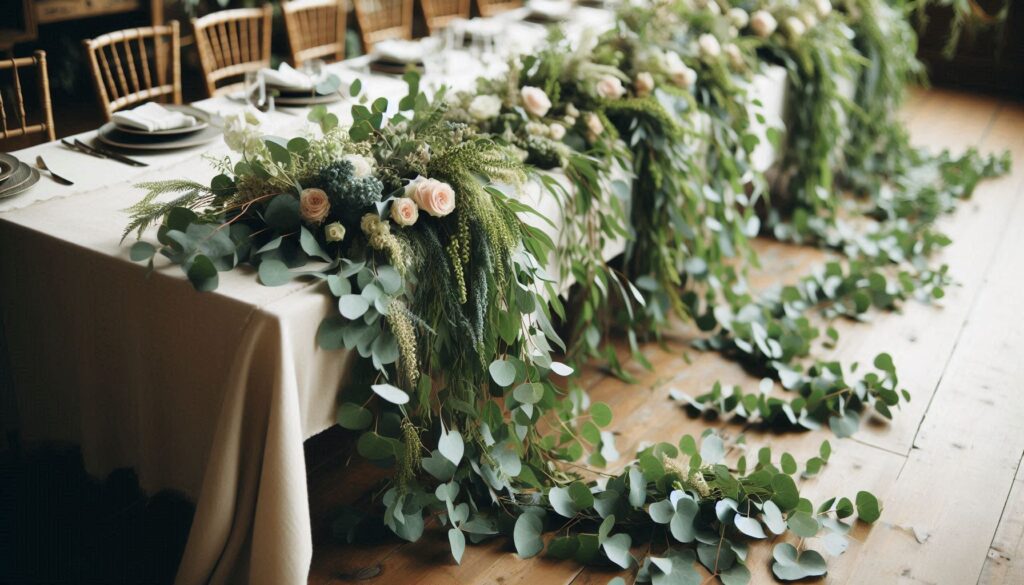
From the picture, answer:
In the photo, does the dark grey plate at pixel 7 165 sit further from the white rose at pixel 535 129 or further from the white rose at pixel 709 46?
the white rose at pixel 709 46

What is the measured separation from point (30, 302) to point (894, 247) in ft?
10.4

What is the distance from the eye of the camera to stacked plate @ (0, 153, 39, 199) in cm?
205

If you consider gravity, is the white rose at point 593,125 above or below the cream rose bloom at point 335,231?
above

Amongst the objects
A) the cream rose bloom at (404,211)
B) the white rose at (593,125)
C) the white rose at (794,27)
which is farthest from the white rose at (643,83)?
the cream rose bloom at (404,211)

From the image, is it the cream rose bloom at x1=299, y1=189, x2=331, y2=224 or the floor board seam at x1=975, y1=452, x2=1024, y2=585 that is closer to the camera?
the cream rose bloom at x1=299, y1=189, x2=331, y2=224

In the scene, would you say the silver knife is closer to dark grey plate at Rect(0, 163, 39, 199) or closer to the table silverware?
the table silverware

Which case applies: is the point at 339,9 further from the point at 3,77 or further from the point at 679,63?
the point at 3,77

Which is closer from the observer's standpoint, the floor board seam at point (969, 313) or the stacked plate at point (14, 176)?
the stacked plate at point (14, 176)

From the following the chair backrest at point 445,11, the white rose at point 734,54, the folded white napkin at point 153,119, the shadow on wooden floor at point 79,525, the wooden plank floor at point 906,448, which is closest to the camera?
the shadow on wooden floor at point 79,525

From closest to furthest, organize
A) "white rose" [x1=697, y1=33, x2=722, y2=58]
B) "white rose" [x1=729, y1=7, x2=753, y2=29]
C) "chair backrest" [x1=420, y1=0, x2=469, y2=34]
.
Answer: "white rose" [x1=697, y1=33, x2=722, y2=58] → "white rose" [x1=729, y1=7, x2=753, y2=29] → "chair backrest" [x1=420, y1=0, x2=469, y2=34]

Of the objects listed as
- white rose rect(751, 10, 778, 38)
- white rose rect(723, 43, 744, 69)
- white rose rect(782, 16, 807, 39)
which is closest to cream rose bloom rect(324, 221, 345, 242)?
white rose rect(723, 43, 744, 69)

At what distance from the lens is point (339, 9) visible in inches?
142

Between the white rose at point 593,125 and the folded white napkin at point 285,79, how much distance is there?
0.77 metres

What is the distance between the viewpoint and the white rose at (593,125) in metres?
2.56
